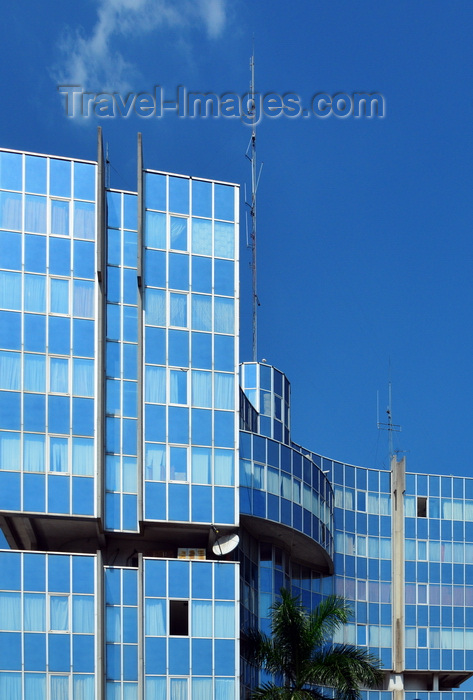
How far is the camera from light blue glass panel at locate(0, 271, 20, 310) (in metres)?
57.0

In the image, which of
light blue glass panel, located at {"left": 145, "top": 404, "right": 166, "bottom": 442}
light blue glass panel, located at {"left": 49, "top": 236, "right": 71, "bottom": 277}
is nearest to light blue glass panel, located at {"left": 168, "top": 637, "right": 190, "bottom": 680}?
light blue glass panel, located at {"left": 145, "top": 404, "right": 166, "bottom": 442}

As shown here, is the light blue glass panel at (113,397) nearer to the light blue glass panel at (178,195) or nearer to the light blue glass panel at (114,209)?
the light blue glass panel at (114,209)

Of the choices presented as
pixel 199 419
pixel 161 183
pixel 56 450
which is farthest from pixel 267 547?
pixel 161 183


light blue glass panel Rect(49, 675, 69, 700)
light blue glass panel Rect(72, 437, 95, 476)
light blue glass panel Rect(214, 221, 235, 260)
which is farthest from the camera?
light blue glass panel Rect(214, 221, 235, 260)

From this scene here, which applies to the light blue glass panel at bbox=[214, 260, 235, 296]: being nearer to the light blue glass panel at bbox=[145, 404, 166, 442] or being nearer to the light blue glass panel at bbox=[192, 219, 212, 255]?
the light blue glass panel at bbox=[192, 219, 212, 255]

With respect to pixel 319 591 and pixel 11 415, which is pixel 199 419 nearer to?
pixel 11 415

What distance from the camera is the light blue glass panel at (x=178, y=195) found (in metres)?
60.6

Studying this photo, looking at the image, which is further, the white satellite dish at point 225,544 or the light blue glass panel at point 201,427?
the light blue glass panel at point 201,427

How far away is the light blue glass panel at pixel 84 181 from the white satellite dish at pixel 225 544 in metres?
17.0

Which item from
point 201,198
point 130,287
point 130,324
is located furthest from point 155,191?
point 130,324

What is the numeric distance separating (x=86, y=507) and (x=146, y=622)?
18.7ft

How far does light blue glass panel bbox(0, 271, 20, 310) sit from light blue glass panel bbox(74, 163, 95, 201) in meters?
4.95

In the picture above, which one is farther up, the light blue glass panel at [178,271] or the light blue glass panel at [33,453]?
the light blue glass panel at [178,271]

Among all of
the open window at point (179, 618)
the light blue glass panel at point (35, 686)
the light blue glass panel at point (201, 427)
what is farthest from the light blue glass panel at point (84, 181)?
the light blue glass panel at point (35, 686)
